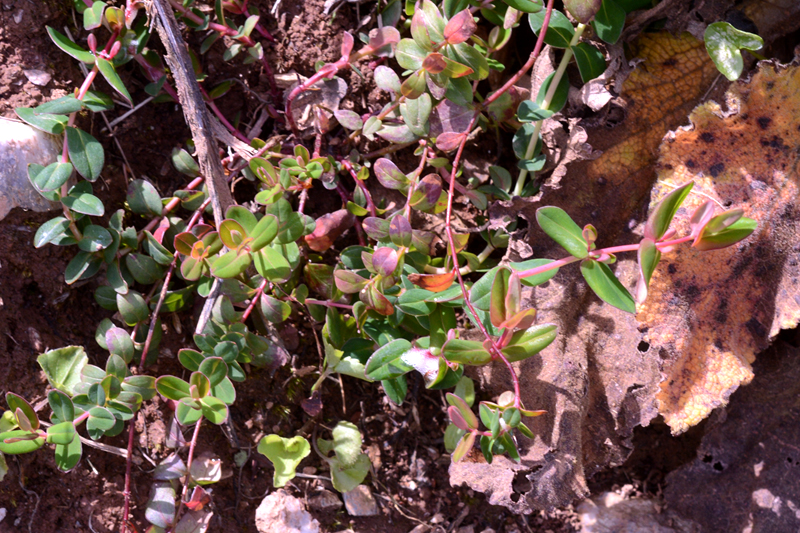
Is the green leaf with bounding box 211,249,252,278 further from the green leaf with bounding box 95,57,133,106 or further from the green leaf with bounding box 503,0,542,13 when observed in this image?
the green leaf with bounding box 503,0,542,13

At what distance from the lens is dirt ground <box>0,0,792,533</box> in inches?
80.1

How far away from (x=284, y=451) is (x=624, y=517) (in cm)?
144

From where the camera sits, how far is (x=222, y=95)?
2312mm

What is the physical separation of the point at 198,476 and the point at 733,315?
77.4 inches

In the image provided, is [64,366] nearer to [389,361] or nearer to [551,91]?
[389,361]

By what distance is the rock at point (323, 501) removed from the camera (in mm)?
2316

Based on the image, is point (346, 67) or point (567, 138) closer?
point (567, 138)

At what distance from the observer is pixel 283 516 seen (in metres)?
2.21

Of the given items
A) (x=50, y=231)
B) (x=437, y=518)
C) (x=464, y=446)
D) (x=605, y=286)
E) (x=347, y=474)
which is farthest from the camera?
(x=437, y=518)

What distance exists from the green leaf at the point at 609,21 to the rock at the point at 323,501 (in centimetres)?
191

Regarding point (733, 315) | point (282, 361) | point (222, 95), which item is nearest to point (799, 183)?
point (733, 315)

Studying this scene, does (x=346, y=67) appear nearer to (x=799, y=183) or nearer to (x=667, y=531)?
(x=799, y=183)

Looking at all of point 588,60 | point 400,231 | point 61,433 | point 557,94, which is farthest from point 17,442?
point 588,60

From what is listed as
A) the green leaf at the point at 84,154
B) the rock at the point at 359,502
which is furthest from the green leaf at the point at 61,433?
the rock at the point at 359,502
